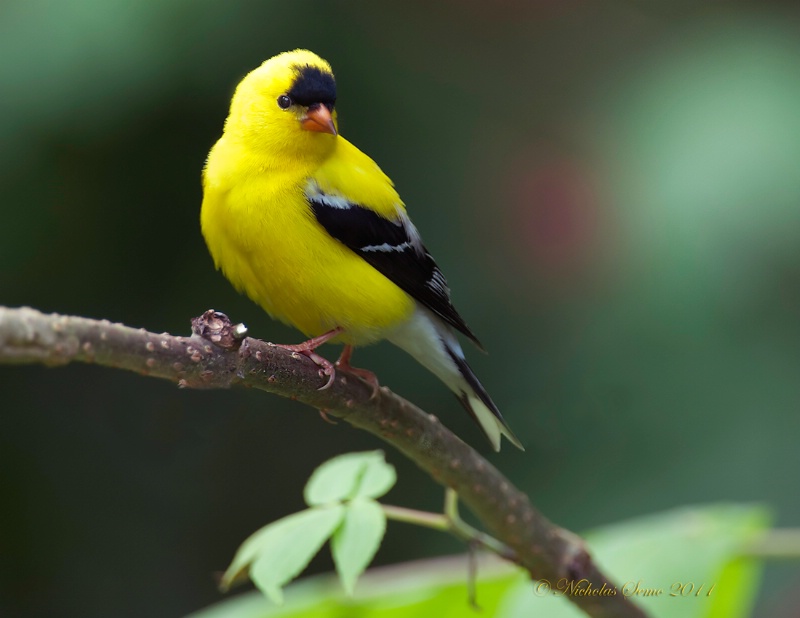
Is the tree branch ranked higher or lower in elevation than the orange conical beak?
lower

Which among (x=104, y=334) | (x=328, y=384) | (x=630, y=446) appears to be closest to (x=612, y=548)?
(x=328, y=384)

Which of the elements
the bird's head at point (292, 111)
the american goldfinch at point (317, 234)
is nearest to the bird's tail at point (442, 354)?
the american goldfinch at point (317, 234)

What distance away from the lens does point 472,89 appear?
397 cm

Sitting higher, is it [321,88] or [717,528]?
[321,88]

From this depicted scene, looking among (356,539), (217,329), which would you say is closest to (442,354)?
(356,539)

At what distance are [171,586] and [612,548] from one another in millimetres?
2434

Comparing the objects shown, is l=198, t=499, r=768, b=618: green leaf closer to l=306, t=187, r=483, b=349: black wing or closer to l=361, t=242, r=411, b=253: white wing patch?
l=306, t=187, r=483, b=349: black wing

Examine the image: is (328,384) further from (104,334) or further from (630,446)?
(630,446)

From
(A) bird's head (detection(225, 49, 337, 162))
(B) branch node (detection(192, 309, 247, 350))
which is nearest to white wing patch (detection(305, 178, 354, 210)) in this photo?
(A) bird's head (detection(225, 49, 337, 162))

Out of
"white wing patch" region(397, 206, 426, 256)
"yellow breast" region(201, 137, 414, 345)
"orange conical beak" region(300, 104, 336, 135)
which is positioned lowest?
"yellow breast" region(201, 137, 414, 345)

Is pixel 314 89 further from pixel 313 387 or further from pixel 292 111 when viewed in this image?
pixel 313 387

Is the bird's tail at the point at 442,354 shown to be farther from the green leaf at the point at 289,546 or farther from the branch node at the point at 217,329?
the branch node at the point at 217,329

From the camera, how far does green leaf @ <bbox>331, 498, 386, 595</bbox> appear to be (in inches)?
56.5

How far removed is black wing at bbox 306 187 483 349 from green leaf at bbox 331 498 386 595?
2.53 feet
